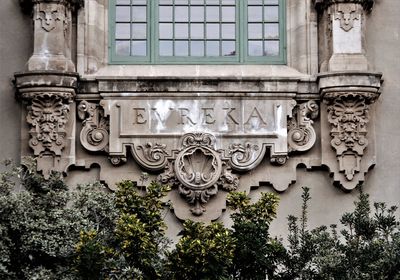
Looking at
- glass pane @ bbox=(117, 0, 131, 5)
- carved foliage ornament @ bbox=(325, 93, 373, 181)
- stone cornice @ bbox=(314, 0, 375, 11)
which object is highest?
glass pane @ bbox=(117, 0, 131, 5)

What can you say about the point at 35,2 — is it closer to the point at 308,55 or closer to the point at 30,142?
the point at 30,142

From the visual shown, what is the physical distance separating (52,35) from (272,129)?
15.0 ft

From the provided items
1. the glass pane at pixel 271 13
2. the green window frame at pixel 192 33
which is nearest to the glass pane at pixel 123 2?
the green window frame at pixel 192 33

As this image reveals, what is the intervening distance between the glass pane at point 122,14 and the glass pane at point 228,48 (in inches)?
77.8

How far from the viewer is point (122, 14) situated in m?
27.5

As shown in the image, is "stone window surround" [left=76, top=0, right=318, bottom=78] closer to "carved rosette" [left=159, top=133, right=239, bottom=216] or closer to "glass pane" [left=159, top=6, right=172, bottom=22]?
"glass pane" [left=159, top=6, right=172, bottom=22]

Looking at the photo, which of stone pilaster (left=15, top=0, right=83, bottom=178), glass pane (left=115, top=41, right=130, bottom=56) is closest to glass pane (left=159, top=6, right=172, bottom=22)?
glass pane (left=115, top=41, right=130, bottom=56)

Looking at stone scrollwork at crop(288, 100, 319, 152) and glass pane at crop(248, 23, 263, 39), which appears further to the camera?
glass pane at crop(248, 23, 263, 39)

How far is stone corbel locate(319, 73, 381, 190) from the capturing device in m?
26.1

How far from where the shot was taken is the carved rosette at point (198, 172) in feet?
85.4

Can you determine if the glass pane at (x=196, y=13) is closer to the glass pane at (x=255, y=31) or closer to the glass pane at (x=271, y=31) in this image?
the glass pane at (x=255, y=31)

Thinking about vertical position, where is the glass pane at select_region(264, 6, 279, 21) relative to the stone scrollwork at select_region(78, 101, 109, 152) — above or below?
above

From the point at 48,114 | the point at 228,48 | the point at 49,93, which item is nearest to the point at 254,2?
the point at 228,48

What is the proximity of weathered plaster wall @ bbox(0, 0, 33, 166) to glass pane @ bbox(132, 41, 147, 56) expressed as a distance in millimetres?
2036
